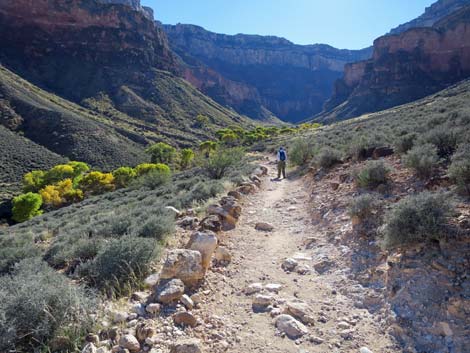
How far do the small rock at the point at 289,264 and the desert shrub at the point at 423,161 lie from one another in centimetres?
336

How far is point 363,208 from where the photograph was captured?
17.7ft

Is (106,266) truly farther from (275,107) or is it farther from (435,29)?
(275,107)

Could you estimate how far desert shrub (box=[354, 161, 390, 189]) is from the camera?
22.0 feet

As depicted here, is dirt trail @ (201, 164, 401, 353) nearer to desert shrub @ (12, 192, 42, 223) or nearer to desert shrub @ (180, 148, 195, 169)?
desert shrub @ (12, 192, 42, 223)

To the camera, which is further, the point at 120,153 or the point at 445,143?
the point at 120,153

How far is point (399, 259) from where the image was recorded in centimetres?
384

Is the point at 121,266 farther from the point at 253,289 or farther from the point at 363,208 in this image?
the point at 363,208

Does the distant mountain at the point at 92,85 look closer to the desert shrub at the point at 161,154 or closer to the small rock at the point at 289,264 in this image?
the desert shrub at the point at 161,154

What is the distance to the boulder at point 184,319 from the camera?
10.9ft

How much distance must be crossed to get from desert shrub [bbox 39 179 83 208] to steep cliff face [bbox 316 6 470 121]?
7772 cm

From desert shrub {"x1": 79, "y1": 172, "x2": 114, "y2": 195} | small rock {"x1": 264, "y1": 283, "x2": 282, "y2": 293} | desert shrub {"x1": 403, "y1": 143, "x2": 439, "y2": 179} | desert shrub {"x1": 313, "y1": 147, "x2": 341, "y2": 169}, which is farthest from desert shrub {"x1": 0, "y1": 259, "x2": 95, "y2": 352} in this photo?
desert shrub {"x1": 79, "y1": 172, "x2": 114, "y2": 195}

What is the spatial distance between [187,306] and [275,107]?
634 ft

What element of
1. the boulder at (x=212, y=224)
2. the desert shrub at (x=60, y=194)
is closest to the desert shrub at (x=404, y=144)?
the boulder at (x=212, y=224)

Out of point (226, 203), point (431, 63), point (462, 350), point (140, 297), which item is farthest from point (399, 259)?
point (431, 63)
